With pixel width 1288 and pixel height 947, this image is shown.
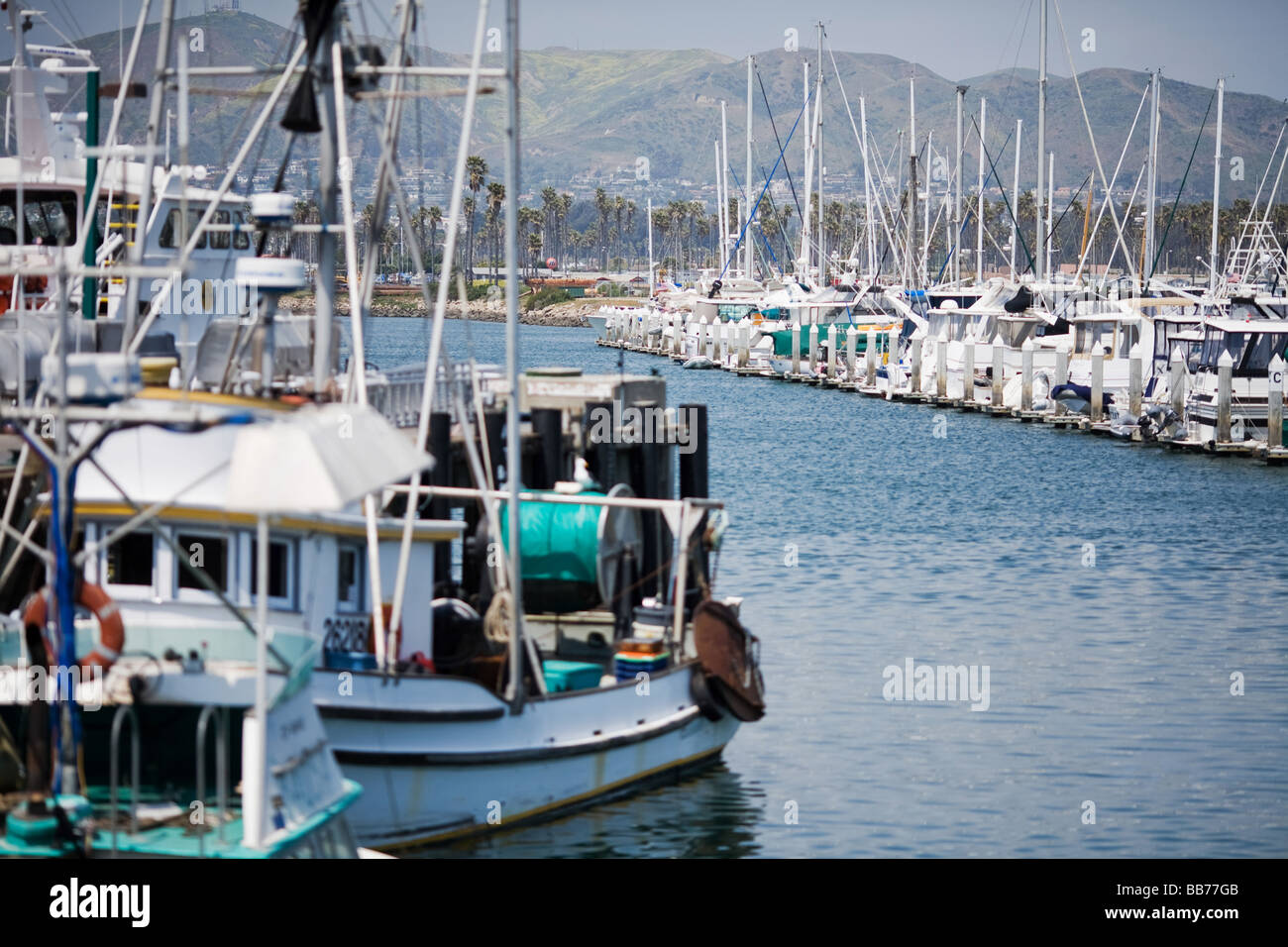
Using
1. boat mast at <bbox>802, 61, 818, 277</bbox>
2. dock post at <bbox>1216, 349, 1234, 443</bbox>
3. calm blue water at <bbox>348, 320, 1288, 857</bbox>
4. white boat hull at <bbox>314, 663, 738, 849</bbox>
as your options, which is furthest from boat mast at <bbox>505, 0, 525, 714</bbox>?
boat mast at <bbox>802, 61, 818, 277</bbox>

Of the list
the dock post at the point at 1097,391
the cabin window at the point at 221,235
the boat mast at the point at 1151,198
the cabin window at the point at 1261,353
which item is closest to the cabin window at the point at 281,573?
the cabin window at the point at 221,235

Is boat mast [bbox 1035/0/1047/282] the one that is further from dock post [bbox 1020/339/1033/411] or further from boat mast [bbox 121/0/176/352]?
boat mast [bbox 121/0/176/352]

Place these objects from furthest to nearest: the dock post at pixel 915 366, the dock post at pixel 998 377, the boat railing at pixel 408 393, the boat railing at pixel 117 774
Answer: the dock post at pixel 915 366 → the dock post at pixel 998 377 → the boat railing at pixel 408 393 → the boat railing at pixel 117 774

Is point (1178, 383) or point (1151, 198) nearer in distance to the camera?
point (1178, 383)

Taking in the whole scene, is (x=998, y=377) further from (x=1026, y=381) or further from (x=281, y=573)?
(x=281, y=573)

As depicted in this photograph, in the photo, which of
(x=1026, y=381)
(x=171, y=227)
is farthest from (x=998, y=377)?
(x=171, y=227)

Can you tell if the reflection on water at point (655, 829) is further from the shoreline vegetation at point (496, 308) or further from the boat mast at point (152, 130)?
the shoreline vegetation at point (496, 308)

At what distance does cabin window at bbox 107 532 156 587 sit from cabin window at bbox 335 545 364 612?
1.69 m

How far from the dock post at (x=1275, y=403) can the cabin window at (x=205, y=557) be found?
39.1 meters

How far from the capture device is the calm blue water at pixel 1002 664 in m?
18.7

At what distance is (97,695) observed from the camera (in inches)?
503

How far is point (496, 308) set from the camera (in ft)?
577

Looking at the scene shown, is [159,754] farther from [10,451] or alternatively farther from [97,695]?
[10,451]

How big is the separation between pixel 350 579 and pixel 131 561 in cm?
197
